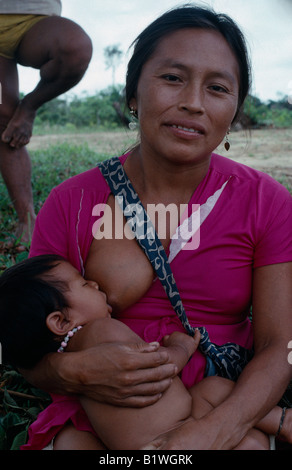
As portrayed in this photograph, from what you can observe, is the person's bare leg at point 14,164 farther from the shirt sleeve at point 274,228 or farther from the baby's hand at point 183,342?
the shirt sleeve at point 274,228

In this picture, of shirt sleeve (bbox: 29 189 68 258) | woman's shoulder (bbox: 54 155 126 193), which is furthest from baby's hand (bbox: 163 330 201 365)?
woman's shoulder (bbox: 54 155 126 193)

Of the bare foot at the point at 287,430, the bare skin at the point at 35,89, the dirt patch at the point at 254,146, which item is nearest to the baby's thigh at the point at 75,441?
the bare foot at the point at 287,430

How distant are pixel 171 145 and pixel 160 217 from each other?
0.96ft

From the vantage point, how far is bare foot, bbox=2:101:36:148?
315cm

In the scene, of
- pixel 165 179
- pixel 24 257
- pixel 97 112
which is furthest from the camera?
pixel 97 112

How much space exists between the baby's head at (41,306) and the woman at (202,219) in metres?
0.08

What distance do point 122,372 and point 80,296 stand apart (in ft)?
1.11

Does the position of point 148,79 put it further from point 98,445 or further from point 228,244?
point 98,445

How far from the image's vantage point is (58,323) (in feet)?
5.36

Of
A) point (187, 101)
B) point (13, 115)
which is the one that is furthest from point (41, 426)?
point (13, 115)

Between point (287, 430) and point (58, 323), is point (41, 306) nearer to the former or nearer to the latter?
point (58, 323)

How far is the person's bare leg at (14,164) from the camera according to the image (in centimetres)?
318

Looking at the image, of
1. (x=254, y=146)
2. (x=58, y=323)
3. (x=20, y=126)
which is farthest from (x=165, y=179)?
(x=254, y=146)

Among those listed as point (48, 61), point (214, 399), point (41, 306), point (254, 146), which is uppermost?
point (48, 61)
